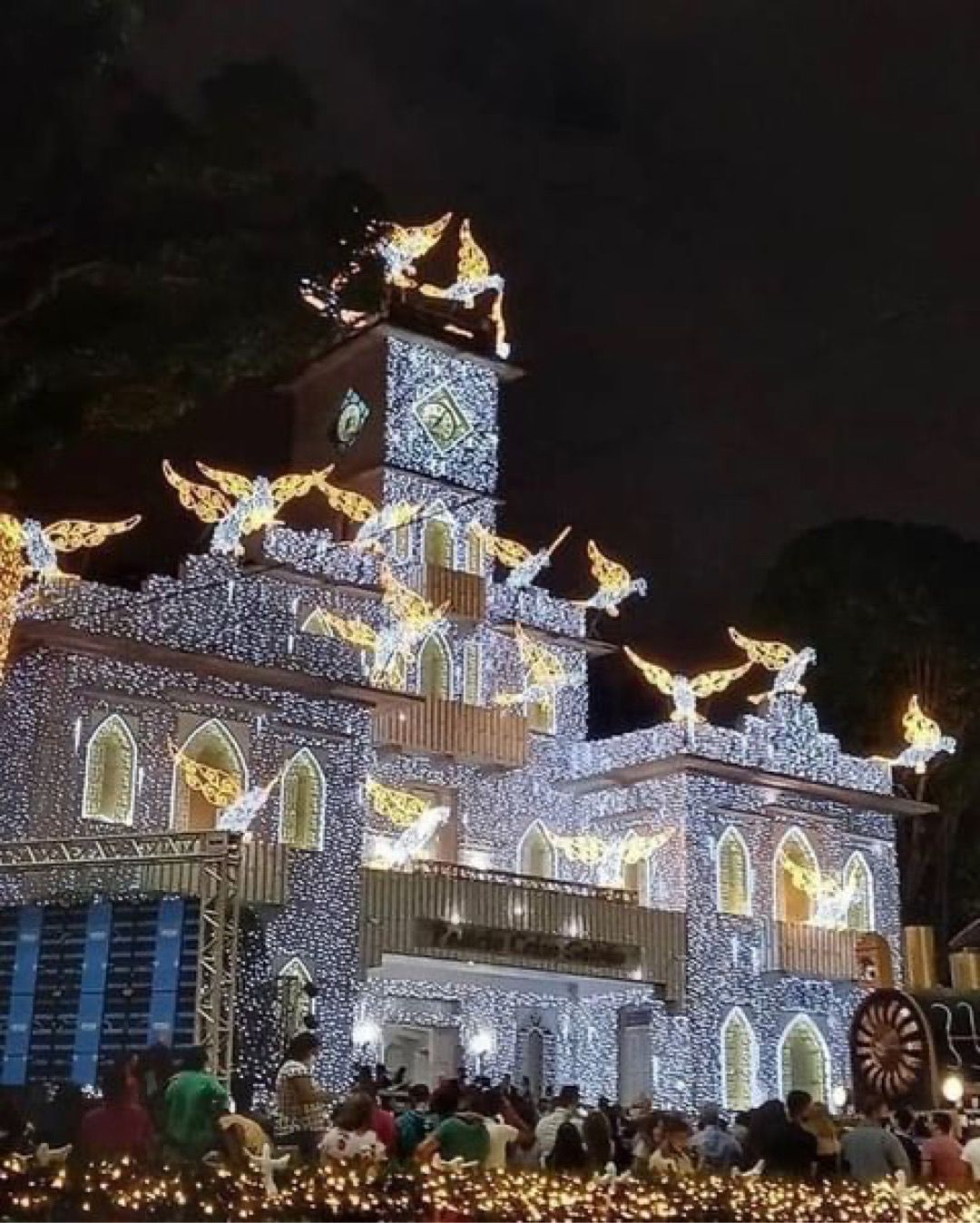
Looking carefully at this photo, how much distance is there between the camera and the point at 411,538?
91.0 feet

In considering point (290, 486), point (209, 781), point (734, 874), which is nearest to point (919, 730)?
point (734, 874)

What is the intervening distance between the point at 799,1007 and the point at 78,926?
1299 centimetres

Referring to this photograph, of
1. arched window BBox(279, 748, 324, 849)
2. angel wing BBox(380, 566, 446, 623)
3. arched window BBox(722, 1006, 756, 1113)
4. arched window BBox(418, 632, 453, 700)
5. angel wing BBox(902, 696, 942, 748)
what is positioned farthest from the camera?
angel wing BBox(902, 696, 942, 748)

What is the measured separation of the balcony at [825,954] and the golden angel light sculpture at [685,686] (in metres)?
3.59

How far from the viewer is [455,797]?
26.8m

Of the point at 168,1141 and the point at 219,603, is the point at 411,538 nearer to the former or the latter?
the point at 219,603

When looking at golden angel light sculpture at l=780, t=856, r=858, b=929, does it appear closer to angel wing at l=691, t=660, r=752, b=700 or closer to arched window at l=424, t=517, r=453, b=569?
angel wing at l=691, t=660, r=752, b=700

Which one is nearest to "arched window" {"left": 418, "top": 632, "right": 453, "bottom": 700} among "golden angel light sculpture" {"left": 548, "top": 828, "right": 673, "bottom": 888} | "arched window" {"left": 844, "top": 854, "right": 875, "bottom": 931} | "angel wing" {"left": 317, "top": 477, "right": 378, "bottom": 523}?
"angel wing" {"left": 317, "top": 477, "right": 378, "bottom": 523}

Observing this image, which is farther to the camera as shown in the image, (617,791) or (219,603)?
(617,791)

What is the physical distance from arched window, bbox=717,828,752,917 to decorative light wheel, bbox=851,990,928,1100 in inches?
341

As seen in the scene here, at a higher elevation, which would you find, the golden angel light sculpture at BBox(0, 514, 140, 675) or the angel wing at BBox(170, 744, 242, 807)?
the golden angel light sculpture at BBox(0, 514, 140, 675)

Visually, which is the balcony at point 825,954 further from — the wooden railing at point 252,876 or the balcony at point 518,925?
the wooden railing at point 252,876

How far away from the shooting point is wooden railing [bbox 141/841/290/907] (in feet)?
67.7

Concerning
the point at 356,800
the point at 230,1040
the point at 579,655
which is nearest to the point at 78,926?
the point at 230,1040
